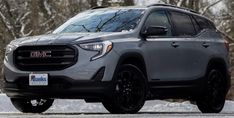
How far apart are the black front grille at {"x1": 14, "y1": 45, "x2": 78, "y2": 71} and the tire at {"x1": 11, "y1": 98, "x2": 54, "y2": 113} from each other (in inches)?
33.9

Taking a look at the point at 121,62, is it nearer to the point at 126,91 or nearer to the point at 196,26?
the point at 126,91

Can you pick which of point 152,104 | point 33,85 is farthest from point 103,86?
point 152,104

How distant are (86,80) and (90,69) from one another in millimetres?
168

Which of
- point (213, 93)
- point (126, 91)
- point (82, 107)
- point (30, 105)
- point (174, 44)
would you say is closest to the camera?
point (126, 91)

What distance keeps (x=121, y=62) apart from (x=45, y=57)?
105 cm

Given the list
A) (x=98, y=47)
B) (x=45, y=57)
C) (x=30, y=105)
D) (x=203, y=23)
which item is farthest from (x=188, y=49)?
(x=45, y=57)

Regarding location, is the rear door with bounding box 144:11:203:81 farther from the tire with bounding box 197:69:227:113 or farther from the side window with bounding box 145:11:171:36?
the tire with bounding box 197:69:227:113

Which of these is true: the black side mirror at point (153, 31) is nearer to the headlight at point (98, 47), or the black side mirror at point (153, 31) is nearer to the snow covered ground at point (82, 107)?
the headlight at point (98, 47)

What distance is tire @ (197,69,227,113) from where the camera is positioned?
1266cm

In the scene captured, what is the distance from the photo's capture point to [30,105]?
11.6 m

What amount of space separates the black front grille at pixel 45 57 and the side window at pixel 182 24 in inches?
99.6

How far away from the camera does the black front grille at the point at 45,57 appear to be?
10.2 metres

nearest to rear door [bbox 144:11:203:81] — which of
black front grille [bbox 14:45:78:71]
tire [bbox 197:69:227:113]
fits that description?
tire [bbox 197:69:227:113]

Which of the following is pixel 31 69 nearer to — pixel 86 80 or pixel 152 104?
pixel 86 80
